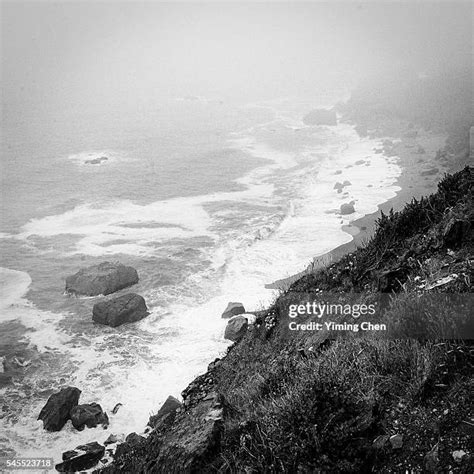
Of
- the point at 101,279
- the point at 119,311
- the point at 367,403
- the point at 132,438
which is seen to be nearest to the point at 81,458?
the point at 132,438

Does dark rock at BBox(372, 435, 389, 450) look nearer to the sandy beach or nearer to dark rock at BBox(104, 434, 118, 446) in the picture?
dark rock at BBox(104, 434, 118, 446)

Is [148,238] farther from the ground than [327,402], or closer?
closer

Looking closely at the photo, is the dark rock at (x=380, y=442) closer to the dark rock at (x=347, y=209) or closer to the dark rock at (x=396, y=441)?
the dark rock at (x=396, y=441)

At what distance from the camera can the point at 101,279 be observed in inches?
938

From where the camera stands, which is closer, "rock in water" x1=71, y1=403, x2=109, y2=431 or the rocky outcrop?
"rock in water" x1=71, y1=403, x2=109, y2=431

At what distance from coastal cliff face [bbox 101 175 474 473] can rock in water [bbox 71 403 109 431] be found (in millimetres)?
7050

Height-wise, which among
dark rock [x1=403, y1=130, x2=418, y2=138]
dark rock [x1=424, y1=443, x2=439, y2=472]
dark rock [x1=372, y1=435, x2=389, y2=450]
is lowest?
dark rock [x1=403, y1=130, x2=418, y2=138]

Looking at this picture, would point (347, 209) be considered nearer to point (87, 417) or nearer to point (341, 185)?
point (341, 185)

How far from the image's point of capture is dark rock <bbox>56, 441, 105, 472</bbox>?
12625 millimetres

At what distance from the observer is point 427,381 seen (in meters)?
4.83

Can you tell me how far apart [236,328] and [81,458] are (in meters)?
8.06

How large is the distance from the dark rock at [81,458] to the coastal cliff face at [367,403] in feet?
18.9

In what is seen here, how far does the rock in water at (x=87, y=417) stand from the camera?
47.2 ft

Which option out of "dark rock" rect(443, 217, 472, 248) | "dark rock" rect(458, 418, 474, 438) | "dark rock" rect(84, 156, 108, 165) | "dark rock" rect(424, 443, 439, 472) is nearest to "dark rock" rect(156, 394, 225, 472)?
"dark rock" rect(424, 443, 439, 472)
